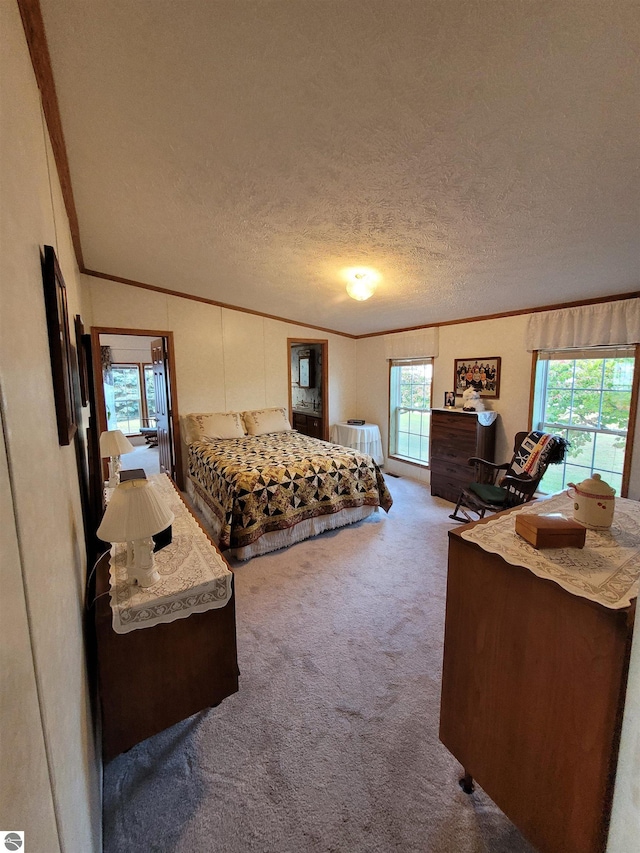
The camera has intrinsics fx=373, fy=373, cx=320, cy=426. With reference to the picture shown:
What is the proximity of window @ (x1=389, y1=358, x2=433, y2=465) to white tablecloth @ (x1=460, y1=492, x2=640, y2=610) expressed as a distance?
A: 3579mm

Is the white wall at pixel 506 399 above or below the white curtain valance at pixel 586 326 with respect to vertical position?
below

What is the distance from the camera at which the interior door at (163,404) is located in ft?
15.1

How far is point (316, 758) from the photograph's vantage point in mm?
1449

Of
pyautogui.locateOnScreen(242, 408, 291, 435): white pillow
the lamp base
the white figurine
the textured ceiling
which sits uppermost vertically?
the textured ceiling

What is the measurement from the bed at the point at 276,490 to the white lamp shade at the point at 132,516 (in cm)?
160

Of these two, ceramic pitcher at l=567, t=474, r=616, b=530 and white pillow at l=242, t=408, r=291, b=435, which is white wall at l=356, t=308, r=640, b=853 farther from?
white pillow at l=242, t=408, r=291, b=435

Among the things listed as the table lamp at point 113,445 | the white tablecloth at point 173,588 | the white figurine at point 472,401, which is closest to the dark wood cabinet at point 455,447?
the white figurine at point 472,401

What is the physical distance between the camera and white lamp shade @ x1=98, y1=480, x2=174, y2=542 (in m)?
1.26

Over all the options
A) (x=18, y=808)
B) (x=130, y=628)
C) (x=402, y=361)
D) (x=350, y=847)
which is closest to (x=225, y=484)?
(x=130, y=628)

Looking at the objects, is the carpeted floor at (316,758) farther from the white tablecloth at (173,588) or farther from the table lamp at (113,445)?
the table lamp at (113,445)

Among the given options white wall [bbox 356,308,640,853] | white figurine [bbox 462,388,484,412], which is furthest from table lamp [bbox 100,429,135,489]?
white figurine [bbox 462,388,484,412]

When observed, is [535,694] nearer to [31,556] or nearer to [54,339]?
[31,556]

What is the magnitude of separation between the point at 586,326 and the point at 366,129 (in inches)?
105

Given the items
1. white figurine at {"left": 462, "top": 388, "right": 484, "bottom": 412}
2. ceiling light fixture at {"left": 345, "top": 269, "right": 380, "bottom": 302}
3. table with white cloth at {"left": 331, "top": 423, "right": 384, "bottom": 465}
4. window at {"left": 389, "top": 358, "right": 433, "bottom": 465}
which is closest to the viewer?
ceiling light fixture at {"left": 345, "top": 269, "right": 380, "bottom": 302}
